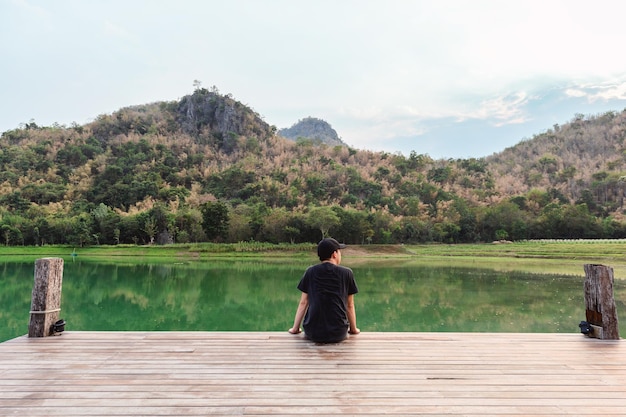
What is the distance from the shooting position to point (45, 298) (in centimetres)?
421

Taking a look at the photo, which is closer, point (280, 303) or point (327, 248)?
point (327, 248)

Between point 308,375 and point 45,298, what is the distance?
3133mm

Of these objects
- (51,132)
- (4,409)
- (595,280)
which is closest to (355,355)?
(4,409)

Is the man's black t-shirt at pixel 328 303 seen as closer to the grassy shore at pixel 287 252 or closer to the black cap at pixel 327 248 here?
the black cap at pixel 327 248

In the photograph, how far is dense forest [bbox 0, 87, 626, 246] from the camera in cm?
3947

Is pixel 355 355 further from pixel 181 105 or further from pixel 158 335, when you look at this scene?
pixel 181 105

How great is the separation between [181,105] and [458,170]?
2363 inches

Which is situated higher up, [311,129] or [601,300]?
[311,129]

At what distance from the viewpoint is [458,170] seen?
71.1m

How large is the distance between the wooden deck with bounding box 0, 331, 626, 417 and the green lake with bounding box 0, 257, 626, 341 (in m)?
4.37

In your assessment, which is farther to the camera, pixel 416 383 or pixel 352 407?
pixel 416 383

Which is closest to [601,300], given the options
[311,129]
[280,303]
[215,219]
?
[280,303]

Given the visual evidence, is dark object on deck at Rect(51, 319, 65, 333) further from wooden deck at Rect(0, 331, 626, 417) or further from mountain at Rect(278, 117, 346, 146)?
mountain at Rect(278, 117, 346, 146)

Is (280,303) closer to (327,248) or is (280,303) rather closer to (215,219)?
(327,248)
